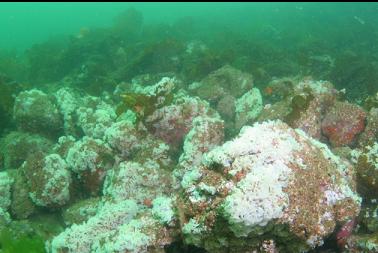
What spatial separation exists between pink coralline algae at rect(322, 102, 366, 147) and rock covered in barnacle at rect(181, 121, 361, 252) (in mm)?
2211

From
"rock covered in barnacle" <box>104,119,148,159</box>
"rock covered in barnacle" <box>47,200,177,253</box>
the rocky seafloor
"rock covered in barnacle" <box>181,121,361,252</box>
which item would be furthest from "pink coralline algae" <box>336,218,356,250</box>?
"rock covered in barnacle" <box>104,119,148,159</box>

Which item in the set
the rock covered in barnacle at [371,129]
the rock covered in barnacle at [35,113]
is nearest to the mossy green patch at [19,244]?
the rock covered in barnacle at [35,113]

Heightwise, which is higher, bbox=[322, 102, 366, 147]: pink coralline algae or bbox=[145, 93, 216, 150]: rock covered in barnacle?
bbox=[322, 102, 366, 147]: pink coralline algae

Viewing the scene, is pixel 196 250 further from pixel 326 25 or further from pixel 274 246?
pixel 326 25

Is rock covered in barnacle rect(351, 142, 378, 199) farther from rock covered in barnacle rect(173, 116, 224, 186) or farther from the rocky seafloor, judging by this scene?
rock covered in barnacle rect(173, 116, 224, 186)

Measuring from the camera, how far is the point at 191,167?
5.69 m

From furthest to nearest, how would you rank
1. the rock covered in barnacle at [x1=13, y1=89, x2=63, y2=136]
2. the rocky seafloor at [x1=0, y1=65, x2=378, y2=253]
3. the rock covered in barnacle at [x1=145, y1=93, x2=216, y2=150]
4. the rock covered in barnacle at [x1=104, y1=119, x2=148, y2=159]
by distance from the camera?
the rock covered in barnacle at [x1=13, y1=89, x2=63, y2=136], the rock covered in barnacle at [x1=145, y1=93, x2=216, y2=150], the rock covered in barnacle at [x1=104, y1=119, x2=148, y2=159], the rocky seafloor at [x1=0, y1=65, x2=378, y2=253]

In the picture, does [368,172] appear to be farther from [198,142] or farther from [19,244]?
[19,244]

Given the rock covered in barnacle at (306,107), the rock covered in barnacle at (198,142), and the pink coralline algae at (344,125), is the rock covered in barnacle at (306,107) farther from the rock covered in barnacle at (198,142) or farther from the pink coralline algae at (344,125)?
the rock covered in barnacle at (198,142)

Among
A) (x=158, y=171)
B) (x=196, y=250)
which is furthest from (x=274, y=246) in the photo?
(x=158, y=171)

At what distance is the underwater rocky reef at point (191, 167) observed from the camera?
322 cm

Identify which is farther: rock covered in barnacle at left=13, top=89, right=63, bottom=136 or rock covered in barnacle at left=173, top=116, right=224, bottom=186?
rock covered in barnacle at left=13, top=89, right=63, bottom=136

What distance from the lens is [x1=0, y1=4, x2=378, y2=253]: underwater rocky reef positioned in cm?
322

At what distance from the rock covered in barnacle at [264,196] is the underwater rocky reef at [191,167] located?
0.03ft
